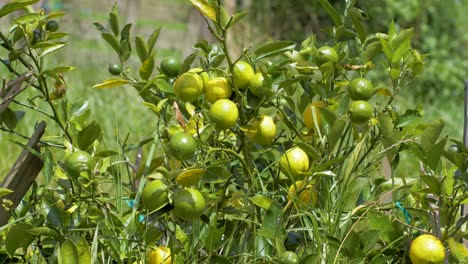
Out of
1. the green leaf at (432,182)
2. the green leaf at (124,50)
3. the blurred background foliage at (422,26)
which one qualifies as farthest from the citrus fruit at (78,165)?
the blurred background foliage at (422,26)

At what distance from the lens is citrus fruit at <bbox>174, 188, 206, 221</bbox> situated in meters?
1.31

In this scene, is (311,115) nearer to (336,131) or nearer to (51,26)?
(336,131)

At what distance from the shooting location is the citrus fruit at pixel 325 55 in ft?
4.96

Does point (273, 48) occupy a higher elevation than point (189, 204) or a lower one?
higher

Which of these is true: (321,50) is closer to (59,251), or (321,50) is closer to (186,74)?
(186,74)

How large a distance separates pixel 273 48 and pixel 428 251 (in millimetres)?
431

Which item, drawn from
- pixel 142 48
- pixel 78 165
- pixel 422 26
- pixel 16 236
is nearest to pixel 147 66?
pixel 142 48

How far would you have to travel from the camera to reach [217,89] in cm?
145

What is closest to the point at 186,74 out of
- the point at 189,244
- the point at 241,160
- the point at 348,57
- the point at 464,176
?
the point at 241,160

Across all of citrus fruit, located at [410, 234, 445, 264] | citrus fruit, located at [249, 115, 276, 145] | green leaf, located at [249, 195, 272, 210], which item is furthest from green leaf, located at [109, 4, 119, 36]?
citrus fruit, located at [410, 234, 445, 264]

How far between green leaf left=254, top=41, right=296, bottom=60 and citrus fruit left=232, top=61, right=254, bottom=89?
6 cm

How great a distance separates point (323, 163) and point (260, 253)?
185 millimetres

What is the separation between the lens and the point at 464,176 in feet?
4.68

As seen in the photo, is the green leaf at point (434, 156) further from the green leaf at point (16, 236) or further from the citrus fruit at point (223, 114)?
the green leaf at point (16, 236)
